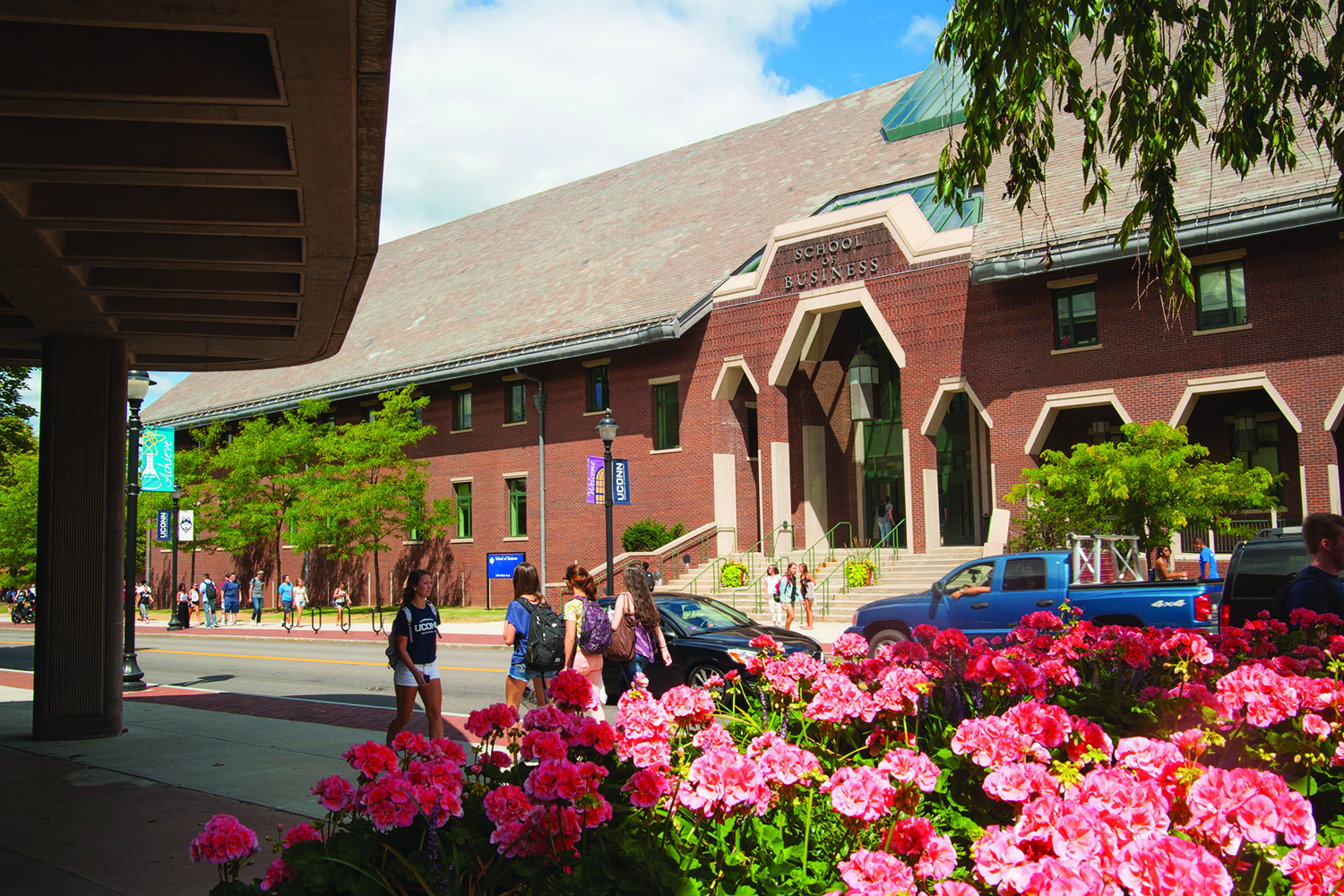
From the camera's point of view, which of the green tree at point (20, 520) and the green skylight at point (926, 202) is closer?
the green skylight at point (926, 202)

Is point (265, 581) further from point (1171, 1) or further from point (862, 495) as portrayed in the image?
point (1171, 1)

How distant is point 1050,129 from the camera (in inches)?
291

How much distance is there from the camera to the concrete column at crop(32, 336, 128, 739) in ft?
34.3

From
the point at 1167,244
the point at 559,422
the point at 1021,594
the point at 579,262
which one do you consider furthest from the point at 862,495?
the point at 1167,244

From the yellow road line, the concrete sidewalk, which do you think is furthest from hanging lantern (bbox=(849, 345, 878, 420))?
the concrete sidewalk

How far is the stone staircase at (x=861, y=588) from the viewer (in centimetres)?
2664

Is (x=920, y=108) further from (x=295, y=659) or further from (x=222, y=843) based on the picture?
(x=222, y=843)

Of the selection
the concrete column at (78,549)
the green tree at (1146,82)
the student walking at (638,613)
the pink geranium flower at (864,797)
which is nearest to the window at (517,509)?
the concrete column at (78,549)

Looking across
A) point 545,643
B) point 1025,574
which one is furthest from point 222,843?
point 1025,574

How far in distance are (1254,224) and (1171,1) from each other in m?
18.2

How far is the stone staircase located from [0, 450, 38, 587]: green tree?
31473 millimetres

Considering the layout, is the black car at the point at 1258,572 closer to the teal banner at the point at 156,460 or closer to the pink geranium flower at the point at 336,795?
the pink geranium flower at the point at 336,795

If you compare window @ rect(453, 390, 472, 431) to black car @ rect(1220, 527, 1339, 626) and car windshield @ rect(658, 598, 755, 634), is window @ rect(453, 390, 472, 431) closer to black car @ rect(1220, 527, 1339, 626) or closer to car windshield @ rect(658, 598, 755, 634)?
car windshield @ rect(658, 598, 755, 634)

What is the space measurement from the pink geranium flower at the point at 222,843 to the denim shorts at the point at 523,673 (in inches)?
226
